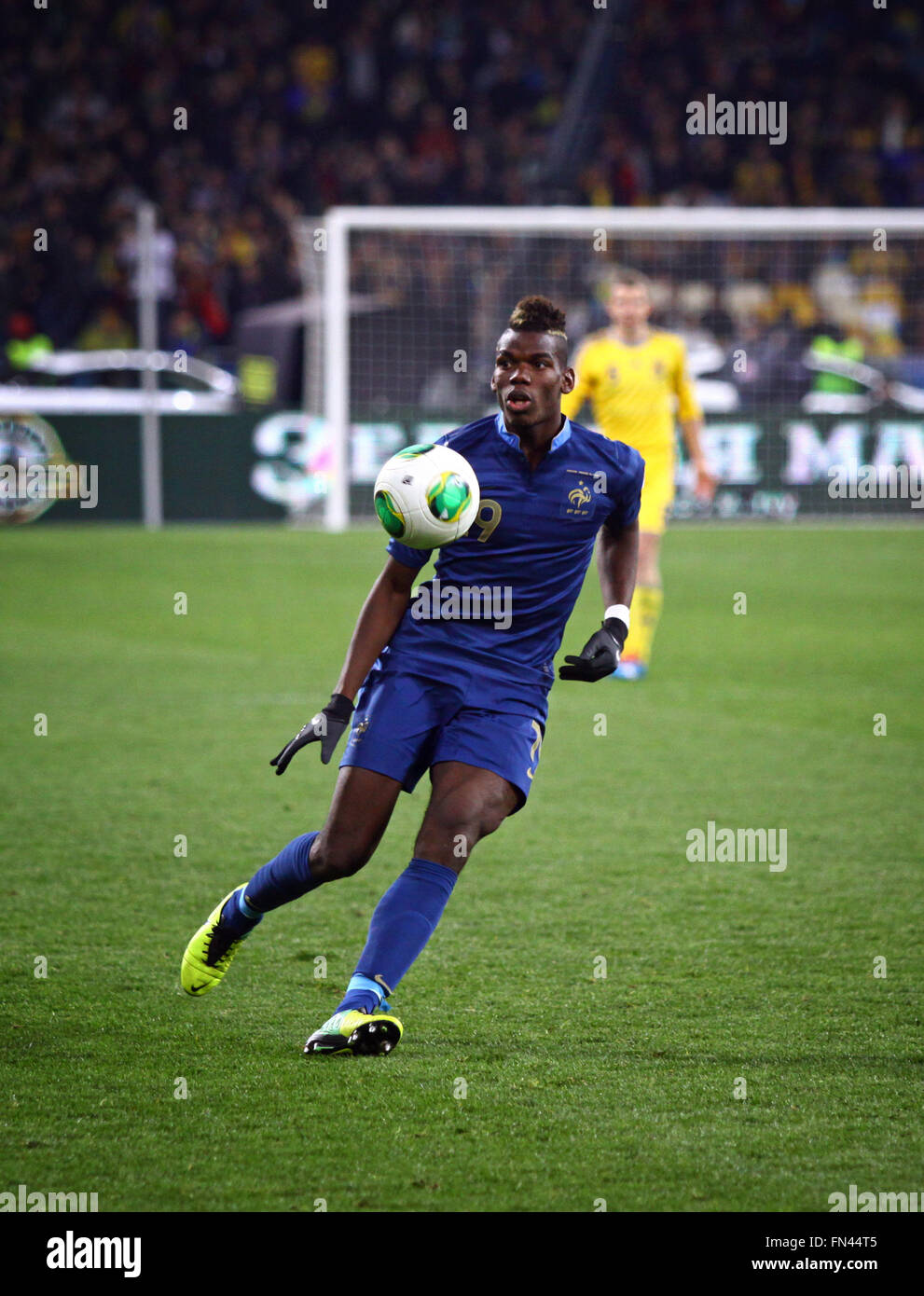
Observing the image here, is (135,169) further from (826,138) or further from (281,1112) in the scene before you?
(281,1112)

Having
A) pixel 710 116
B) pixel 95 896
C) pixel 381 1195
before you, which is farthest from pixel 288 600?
pixel 710 116

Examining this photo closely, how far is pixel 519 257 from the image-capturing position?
1973cm

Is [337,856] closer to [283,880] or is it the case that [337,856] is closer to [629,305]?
[283,880]

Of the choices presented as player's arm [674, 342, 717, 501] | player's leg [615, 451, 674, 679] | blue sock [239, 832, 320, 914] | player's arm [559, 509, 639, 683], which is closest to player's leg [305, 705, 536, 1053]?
blue sock [239, 832, 320, 914]

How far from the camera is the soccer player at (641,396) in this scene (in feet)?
29.9

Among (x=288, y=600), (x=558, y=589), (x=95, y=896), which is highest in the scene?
(x=288, y=600)

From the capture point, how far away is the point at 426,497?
3646mm

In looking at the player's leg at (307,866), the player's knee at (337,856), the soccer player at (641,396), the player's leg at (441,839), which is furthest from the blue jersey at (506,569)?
the soccer player at (641,396)

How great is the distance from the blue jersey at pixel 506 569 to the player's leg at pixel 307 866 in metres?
0.32

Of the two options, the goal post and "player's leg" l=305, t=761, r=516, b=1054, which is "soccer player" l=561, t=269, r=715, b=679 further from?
the goal post

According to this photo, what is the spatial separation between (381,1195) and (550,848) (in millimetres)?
2895

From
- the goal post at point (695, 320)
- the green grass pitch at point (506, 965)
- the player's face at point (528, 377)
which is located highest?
the goal post at point (695, 320)

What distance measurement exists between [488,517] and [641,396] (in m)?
5.69

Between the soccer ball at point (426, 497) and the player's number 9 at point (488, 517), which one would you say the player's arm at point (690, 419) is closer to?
the player's number 9 at point (488, 517)
